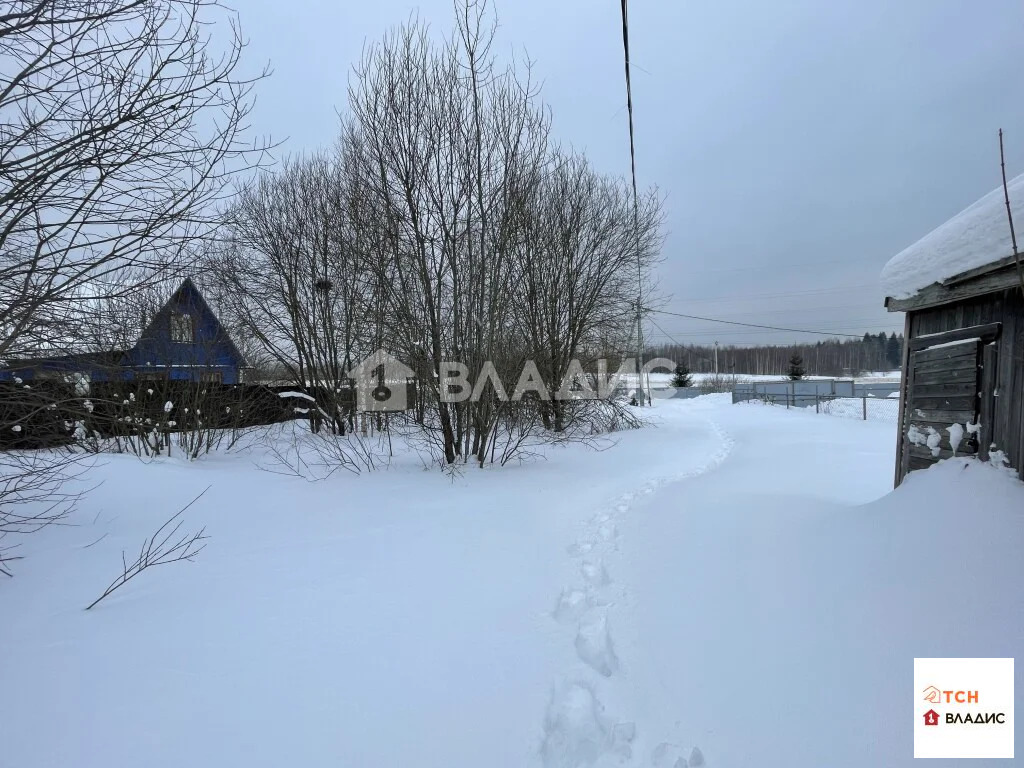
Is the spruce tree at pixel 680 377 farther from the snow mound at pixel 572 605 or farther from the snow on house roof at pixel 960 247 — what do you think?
the snow mound at pixel 572 605

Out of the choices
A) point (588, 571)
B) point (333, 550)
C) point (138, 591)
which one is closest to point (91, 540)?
point (138, 591)

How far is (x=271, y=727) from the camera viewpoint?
6.07 ft

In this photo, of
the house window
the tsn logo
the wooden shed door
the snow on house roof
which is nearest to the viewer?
the tsn logo

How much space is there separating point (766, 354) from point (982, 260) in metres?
81.7

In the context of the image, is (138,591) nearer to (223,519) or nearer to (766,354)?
(223,519)

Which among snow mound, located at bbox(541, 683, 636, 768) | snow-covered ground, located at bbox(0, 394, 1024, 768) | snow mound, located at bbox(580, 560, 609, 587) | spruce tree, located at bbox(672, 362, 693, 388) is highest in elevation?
spruce tree, located at bbox(672, 362, 693, 388)

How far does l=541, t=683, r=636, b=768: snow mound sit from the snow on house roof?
328cm

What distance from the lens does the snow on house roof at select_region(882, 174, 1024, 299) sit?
278 cm

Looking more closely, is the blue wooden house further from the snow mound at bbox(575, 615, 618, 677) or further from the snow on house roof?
the snow on house roof

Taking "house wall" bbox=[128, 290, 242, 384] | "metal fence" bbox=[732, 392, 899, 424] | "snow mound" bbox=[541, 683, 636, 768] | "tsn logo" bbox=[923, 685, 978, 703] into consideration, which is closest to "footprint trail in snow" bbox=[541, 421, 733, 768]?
"snow mound" bbox=[541, 683, 636, 768]

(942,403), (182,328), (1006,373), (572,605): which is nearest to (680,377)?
(182,328)

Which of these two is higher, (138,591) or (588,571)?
(138,591)

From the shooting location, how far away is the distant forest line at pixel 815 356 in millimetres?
55094

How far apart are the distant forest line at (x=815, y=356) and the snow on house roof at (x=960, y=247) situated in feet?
131
